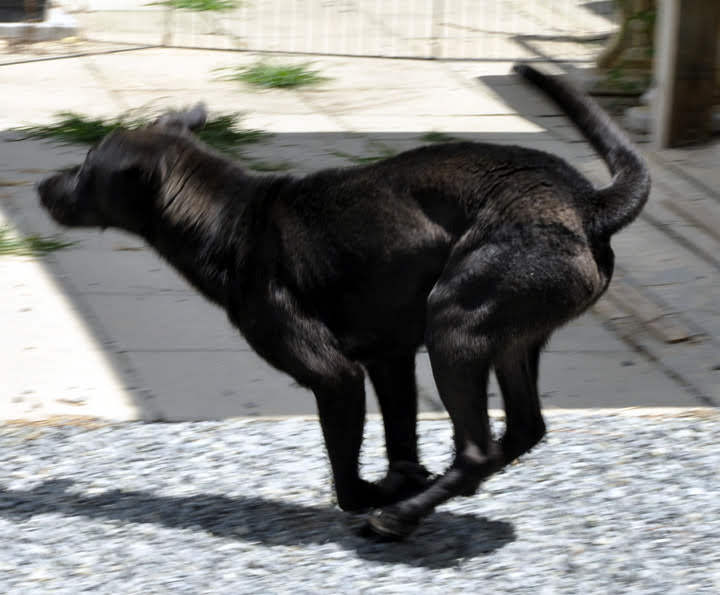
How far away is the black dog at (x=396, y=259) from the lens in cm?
379

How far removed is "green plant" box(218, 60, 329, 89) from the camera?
10297 millimetres

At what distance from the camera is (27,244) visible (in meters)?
6.97

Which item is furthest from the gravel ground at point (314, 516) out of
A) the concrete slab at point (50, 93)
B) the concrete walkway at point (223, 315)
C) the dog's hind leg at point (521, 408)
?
the concrete slab at point (50, 93)

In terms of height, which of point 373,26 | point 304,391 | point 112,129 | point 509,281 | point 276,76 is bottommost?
point 304,391

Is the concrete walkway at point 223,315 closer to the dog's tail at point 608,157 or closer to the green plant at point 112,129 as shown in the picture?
the green plant at point 112,129

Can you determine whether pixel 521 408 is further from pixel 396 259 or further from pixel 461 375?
pixel 396 259

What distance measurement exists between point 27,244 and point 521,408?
11.8ft

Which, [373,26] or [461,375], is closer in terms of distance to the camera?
[461,375]

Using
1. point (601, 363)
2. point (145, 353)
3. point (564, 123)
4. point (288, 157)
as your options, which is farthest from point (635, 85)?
point (145, 353)

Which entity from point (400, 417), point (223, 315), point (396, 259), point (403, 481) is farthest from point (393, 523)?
point (223, 315)

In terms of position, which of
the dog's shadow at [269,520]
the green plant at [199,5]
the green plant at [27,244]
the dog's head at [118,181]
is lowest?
the dog's shadow at [269,520]

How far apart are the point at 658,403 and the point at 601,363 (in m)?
→ 0.48

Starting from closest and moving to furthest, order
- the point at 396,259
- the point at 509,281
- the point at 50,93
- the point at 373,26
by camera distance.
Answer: the point at 509,281 → the point at 396,259 → the point at 50,93 → the point at 373,26

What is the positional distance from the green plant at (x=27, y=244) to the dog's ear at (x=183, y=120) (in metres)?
2.60
